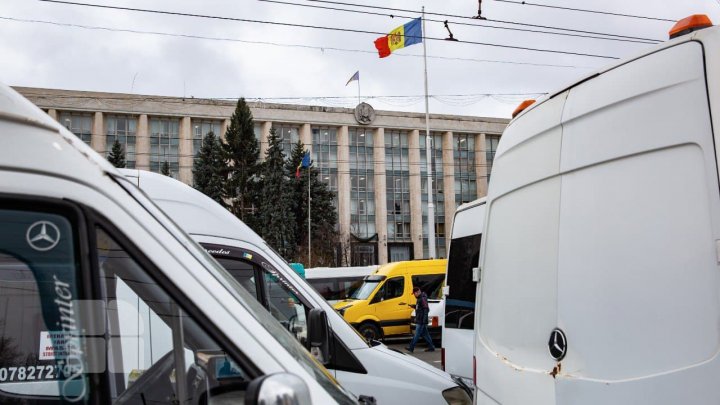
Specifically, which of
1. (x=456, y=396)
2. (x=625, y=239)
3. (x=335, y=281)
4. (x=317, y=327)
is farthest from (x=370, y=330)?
(x=625, y=239)

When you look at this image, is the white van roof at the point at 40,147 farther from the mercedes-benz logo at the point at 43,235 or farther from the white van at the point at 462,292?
the white van at the point at 462,292

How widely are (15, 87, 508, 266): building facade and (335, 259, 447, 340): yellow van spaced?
146ft

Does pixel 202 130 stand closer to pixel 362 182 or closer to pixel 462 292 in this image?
pixel 362 182

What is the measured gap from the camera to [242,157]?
201 ft

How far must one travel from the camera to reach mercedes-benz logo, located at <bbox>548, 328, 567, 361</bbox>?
8.29 ft

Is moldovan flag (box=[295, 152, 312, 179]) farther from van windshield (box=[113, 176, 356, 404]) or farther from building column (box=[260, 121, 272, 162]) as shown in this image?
van windshield (box=[113, 176, 356, 404])

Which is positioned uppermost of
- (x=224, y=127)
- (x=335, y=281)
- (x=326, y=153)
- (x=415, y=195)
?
(x=224, y=127)

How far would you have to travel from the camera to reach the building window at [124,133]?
61.6 m

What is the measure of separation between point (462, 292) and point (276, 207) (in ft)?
171

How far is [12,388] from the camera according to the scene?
157 centimetres

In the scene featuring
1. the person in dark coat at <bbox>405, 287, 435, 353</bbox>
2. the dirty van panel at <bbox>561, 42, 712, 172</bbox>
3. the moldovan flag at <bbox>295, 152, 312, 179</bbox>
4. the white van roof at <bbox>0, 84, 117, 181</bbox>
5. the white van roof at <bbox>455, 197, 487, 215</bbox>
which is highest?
the moldovan flag at <bbox>295, 152, 312, 179</bbox>

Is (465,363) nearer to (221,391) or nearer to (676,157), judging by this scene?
(676,157)

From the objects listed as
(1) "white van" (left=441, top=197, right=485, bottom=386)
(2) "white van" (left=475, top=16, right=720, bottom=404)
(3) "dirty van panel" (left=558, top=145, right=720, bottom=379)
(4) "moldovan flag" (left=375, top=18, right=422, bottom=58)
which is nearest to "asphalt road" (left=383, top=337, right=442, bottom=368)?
(1) "white van" (left=441, top=197, right=485, bottom=386)

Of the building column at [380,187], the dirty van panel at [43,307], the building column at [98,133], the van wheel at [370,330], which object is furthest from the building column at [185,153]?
the dirty van panel at [43,307]
